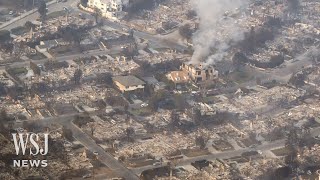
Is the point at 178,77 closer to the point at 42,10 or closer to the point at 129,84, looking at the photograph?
the point at 129,84

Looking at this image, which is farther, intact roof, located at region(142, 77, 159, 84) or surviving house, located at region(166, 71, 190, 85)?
intact roof, located at region(142, 77, 159, 84)

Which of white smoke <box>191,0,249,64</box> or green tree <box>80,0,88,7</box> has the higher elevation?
white smoke <box>191,0,249,64</box>

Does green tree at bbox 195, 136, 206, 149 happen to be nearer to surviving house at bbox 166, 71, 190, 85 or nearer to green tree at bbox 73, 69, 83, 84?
surviving house at bbox 166, 71, 190, 85

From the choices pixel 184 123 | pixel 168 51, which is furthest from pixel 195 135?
pixel 168 51

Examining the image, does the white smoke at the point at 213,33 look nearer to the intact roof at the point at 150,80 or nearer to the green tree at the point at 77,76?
the intact roof at the point at 150,80

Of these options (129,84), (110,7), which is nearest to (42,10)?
(110,7)

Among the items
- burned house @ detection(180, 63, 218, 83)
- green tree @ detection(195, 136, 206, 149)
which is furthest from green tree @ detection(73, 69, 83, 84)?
green tree @ detection(195, 136, 206, 149)
